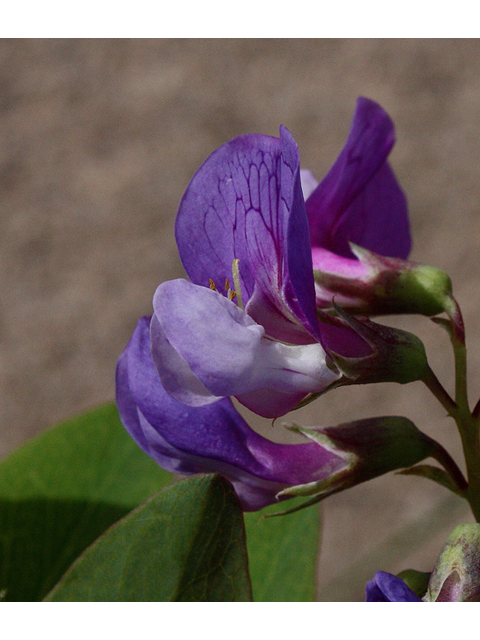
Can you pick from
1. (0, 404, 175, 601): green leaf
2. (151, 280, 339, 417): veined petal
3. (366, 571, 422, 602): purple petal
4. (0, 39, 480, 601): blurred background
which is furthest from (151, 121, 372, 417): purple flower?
(0, 39, 480, 601): blurred background

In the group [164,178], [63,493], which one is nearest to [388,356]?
[63,493]

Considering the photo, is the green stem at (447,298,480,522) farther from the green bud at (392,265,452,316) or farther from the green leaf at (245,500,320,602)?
the green leaf at (245,500,320,602)

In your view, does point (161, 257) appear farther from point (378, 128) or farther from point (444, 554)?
point (444, 554)

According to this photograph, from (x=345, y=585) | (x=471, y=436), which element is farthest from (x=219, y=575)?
(x=345, y=585)

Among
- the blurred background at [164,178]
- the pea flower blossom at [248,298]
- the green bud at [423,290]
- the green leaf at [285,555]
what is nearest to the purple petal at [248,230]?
the pea flower blossom at [248,298]

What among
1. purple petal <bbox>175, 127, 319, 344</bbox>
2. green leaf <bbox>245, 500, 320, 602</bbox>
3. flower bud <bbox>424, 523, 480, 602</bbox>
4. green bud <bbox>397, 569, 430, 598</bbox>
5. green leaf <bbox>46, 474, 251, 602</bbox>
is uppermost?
purple petal <bbox>175, 127, 319, 344</bbox>

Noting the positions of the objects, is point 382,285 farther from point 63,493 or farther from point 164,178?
point 164,178
